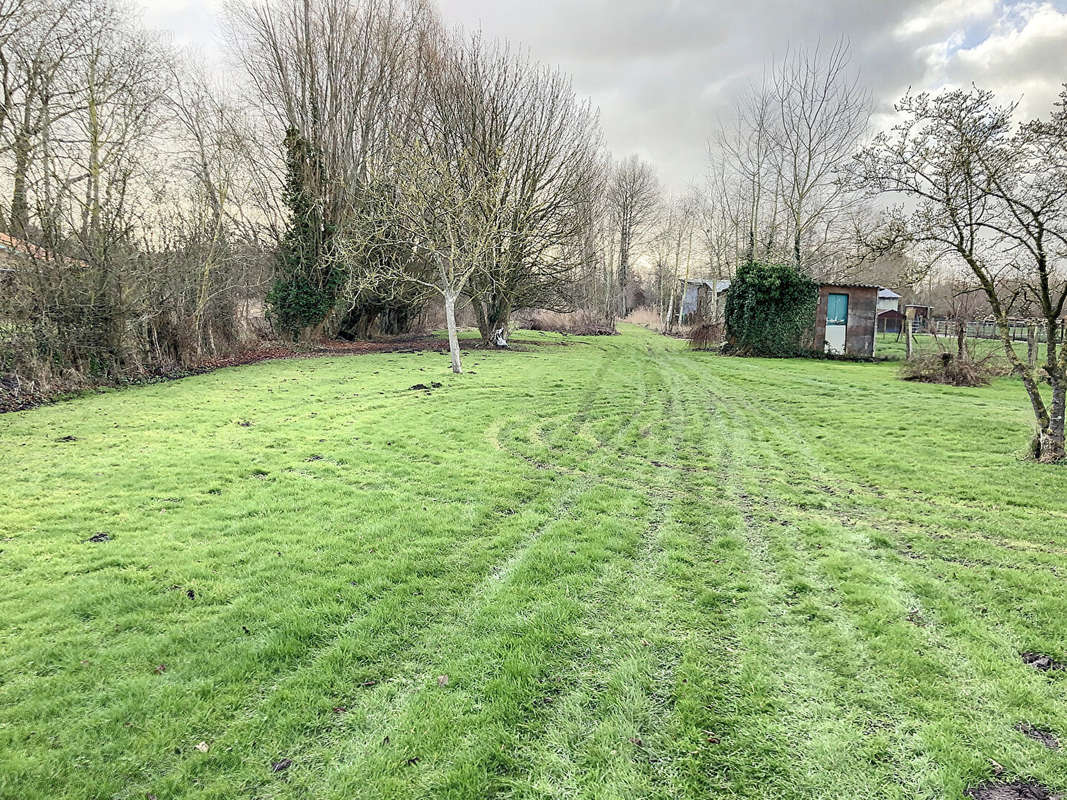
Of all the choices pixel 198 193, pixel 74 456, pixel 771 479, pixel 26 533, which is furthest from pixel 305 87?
pixel 771 479

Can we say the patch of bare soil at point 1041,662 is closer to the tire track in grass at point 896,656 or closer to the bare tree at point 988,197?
the tire track in grass at point 896,656

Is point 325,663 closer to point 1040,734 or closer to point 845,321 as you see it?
point 1040,734

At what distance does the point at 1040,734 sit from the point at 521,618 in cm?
289

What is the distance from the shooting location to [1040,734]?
262cm

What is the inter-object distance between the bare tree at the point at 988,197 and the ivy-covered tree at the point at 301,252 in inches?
791

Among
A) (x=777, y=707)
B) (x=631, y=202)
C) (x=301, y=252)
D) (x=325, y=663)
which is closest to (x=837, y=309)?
(x=301, y=252)

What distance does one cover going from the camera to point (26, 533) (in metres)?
4.62

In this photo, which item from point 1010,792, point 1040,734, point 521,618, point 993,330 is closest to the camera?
point 1010,792

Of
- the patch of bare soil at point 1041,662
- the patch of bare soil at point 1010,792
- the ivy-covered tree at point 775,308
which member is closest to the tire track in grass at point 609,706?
the patch of bare soil at point 1010,792

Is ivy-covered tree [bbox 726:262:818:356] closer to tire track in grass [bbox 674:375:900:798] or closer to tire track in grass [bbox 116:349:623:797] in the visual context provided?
tire track in grass [bbox 674:375:900:798]

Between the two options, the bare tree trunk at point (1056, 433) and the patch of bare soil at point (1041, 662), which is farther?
the bare tree trunk at point (1056, 433)

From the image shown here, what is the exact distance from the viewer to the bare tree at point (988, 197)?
664 cm

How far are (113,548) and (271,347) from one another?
1879 cm

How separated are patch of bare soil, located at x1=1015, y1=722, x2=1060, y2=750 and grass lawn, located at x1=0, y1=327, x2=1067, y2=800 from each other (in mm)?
36
